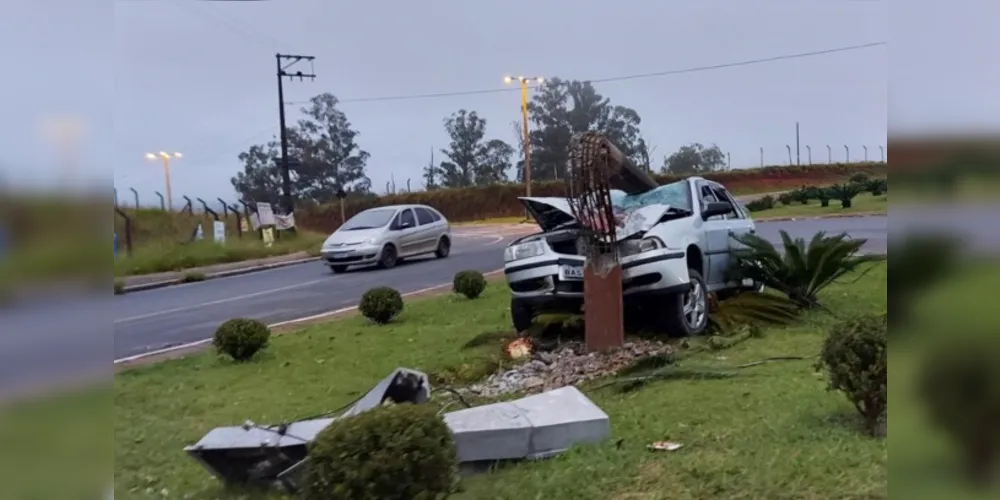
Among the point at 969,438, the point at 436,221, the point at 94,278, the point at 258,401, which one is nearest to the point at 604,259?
the point at 436,221

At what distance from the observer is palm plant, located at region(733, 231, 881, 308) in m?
3.77

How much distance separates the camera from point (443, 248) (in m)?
3.45

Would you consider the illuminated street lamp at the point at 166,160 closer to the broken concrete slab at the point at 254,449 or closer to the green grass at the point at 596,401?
the green grass at the point at 596,401

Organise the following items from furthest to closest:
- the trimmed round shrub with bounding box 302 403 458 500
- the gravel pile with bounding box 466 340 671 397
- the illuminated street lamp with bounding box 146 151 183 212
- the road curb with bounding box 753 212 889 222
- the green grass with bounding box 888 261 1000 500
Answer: the gravel pile with bounding box 466 340 671 397, the road curb with bounding box 753 212 889 222, the illuminated street lamp with bounding box 146 151 183 212, the trimmed round shrub with bounding box 302 403 458 500, the green grass with bounding box 888 261 1000 500

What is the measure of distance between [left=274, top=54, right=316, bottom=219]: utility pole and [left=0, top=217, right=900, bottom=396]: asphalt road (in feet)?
1.00

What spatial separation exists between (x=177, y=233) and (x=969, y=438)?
8.37 feet

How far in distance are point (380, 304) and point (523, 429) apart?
925 mm

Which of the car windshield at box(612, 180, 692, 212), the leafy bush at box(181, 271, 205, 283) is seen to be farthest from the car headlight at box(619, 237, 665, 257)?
the leafy bush at box(181, 271, 205, 283)

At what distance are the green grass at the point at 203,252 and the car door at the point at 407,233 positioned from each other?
0.33m

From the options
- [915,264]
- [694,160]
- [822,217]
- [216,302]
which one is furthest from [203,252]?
[822,217]

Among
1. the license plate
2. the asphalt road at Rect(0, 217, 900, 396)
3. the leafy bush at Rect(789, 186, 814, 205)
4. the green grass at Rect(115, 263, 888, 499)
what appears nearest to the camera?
the asphalt road at Rect(0, 217, 900, 396)

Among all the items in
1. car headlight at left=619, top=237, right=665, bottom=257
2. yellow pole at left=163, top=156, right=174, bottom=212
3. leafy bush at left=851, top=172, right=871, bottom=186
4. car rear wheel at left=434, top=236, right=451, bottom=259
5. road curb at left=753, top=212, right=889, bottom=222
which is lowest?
car headlight at left=619, top=237, right=665, bottom=257

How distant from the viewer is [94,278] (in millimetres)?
2033

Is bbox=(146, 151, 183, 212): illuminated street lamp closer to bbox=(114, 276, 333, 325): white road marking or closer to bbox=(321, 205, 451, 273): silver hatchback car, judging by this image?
bbox=(114, 276, 333, 325): white road marking
